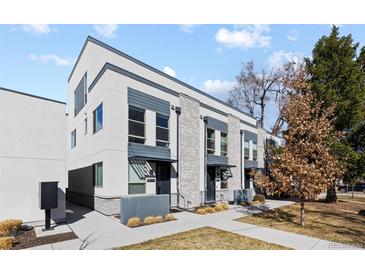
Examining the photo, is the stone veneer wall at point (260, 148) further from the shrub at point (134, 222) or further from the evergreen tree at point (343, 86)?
the shrub at point (134, 222)

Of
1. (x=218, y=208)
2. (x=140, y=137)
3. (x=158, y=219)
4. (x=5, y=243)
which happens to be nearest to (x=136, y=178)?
(x=140, y=137)

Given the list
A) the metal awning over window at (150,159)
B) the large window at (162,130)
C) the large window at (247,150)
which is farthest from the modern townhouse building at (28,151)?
the large window at (247,150)

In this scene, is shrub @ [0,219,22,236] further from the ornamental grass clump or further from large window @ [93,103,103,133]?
large window @ [93,103,103,133]

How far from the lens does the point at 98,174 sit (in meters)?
15.2

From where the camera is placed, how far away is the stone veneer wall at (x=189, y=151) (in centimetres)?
1745

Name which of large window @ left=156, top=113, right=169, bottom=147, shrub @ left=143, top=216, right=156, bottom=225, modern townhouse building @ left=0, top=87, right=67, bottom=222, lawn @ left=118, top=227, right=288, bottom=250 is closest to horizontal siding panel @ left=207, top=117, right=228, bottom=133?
large window @ left=156, top=113, right=169, bottom=147

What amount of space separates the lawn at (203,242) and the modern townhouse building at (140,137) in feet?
17.5

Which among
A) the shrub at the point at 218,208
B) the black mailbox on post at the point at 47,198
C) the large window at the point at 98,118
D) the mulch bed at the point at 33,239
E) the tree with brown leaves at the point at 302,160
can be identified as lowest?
the shrub at the point at 218,208

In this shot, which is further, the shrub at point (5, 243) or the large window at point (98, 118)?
the large window at point (98, 118)

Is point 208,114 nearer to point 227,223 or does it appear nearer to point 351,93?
point 227,223

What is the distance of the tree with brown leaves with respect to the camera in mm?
11773

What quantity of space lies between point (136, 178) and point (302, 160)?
28.6 ft

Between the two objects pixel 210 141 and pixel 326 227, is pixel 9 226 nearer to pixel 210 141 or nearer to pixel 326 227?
pixel 326 227

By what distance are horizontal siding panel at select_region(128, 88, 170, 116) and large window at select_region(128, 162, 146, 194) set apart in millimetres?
3453
